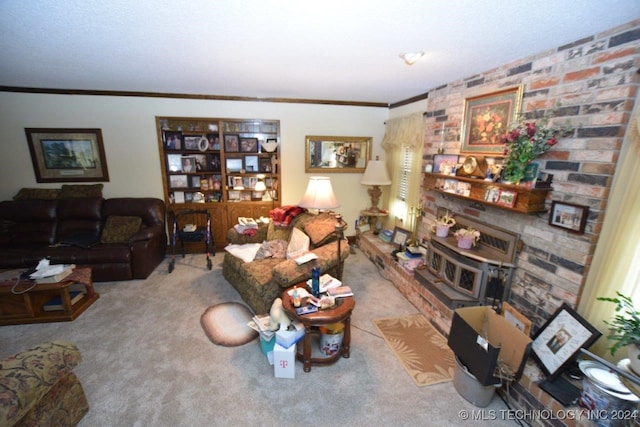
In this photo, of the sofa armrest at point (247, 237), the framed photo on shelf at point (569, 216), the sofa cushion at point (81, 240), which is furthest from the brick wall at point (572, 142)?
the sofa cushion at point (81, 240)

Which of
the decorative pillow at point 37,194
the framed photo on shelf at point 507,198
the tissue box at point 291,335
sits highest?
the framed photo on shelf at point 507,198

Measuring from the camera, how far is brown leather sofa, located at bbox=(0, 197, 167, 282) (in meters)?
3.40

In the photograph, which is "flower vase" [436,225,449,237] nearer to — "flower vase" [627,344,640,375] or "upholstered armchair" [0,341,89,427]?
"flower vase" [627,344,640,375]

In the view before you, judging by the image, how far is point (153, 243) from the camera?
12.5ft

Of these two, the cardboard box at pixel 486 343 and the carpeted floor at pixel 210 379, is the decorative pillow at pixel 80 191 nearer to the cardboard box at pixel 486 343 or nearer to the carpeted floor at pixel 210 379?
the carpeted floor at pixel 210 379

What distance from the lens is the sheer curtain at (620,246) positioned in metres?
1.63

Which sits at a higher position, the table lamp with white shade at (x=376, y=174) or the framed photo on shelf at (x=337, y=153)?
the framed photo on shelf at (x=337, y=153)

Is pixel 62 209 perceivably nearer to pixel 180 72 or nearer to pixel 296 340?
pixel 180 72

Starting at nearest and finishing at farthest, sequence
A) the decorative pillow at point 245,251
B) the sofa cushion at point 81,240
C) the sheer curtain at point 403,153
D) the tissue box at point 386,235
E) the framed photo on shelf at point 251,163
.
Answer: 1. the decorative pillow at point 245,251
2. the sofa cushion at point 81,240
3. the sheer curtain at point 403,153
4. the tissue box at point 386,235
5. the framed photo on shelf at point 251,163

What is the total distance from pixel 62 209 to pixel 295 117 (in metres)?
3.64

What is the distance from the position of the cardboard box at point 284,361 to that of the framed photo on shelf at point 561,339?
1.72 metres

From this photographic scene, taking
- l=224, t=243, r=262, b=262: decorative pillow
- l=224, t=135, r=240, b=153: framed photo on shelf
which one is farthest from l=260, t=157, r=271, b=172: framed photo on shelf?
l=224, t=243, r=262, b=262: decorative pillow

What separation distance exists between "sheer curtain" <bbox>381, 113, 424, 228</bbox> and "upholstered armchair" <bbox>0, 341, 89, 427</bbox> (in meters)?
3.78

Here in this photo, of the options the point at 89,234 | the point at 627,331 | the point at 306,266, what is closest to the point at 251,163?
the point at 89,234
